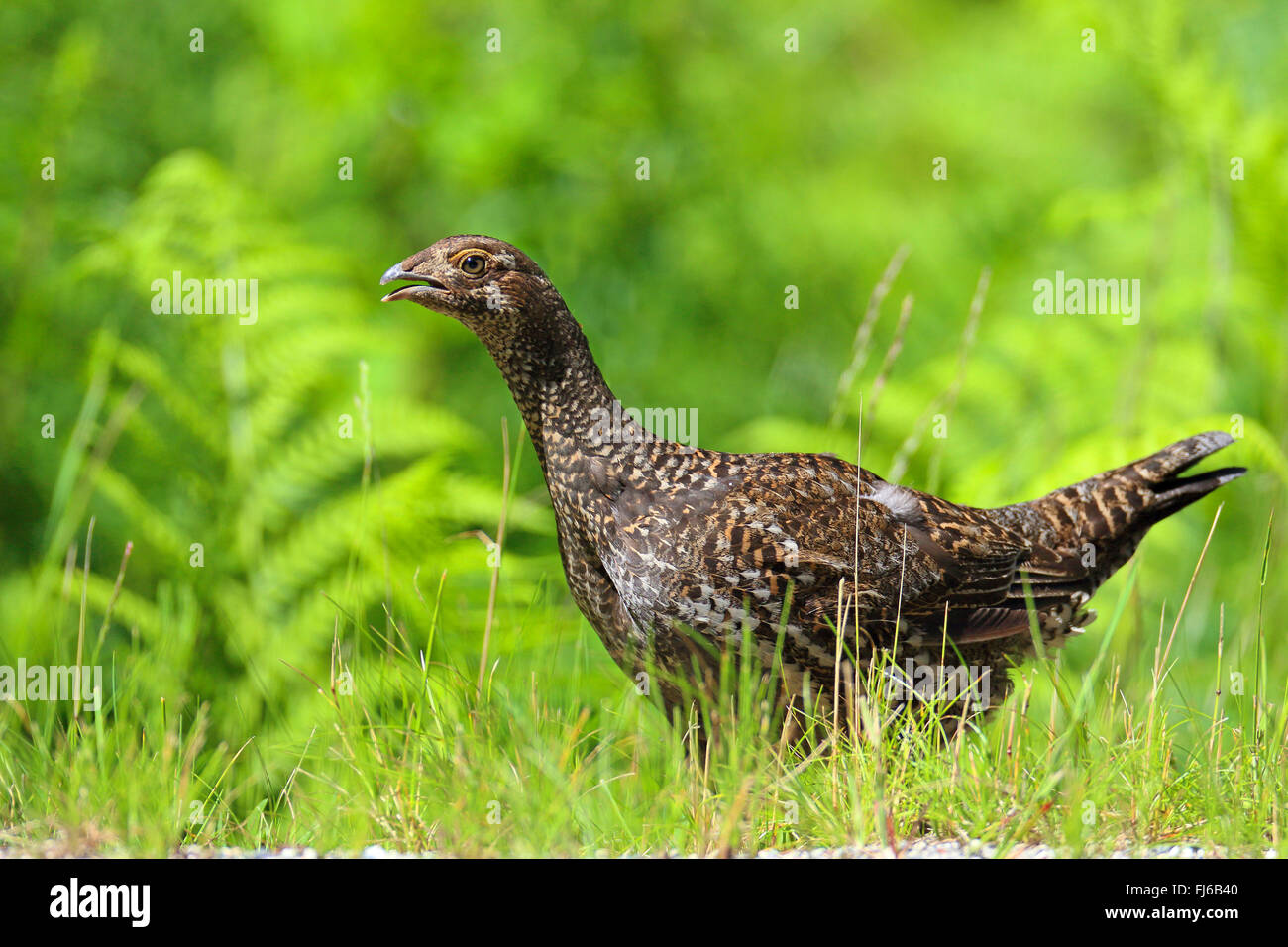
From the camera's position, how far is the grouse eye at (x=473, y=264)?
378 cm

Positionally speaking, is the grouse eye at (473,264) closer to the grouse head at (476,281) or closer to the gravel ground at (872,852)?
the grouse head at (476,281)

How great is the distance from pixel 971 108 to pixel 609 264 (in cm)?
485

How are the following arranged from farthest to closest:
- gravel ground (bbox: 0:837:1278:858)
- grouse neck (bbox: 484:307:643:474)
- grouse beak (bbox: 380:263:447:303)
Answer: grouse neck (bbox: 484:307:643:474) → grouse beak (bbox: 380:263:447:303) → gravel ground (bbox: 0:837:1278:858)

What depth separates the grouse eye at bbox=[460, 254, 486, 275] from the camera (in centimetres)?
378

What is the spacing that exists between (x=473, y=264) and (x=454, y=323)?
5.01m

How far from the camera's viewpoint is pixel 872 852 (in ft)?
9.55

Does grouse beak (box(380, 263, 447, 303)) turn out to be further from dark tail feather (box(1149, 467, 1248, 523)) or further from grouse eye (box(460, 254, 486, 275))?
dark tail feather (box(1149, 467, 1248, 523))

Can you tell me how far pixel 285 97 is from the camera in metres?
9.55

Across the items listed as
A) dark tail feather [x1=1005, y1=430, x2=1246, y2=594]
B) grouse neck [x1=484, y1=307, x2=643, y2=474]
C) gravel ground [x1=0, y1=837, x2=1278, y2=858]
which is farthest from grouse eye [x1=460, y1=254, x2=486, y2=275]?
dark tail feather [x1=1005, y1=430, x2=1246, y2=594]

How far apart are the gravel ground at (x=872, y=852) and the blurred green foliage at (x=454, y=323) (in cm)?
236

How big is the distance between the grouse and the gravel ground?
2.02ft

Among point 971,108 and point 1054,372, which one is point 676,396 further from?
point 971,108

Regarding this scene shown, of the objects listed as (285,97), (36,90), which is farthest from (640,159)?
(36,90)

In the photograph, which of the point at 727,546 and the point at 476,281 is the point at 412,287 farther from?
the point at 727,546
